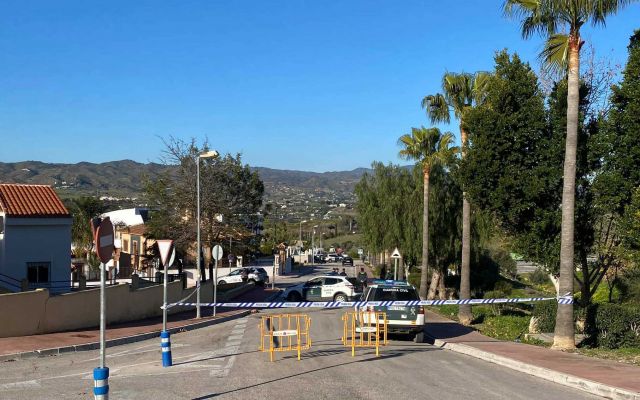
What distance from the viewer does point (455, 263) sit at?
129ft

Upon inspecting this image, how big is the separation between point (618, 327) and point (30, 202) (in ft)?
85.0

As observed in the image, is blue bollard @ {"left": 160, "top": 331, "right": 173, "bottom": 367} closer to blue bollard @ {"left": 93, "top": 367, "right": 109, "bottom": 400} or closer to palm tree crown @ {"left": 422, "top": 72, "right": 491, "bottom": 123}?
blue bollard @ {"left": 93, "top": 367, "right": 109, "bottom": 400}

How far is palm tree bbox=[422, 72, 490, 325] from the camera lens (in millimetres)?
25875

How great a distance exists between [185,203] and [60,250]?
10166 millimetres

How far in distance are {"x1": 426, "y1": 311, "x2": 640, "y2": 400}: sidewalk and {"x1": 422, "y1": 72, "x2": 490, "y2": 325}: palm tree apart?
620 centimetres

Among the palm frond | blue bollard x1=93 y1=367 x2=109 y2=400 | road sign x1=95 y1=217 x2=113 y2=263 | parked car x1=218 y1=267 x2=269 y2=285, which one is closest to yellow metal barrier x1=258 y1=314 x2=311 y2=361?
blue bollard x1=93 y1=367 x2=109 y2=400

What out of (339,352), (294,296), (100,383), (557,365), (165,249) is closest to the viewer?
(100,383)

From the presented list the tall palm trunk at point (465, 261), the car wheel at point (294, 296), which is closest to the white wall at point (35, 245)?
the car wheel at point (294, 296)

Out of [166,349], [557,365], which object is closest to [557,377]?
[557,365]

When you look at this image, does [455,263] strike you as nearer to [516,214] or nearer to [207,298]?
[207,298]

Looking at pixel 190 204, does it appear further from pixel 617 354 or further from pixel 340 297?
pixel 617 354

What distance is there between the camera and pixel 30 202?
3139 cm

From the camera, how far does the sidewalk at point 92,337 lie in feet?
52.9

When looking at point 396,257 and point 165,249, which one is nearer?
point 165,249
